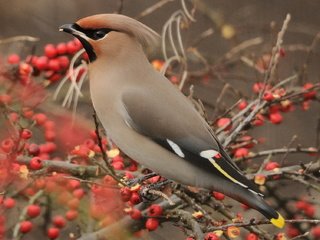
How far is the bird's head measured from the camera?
1814 millimetres

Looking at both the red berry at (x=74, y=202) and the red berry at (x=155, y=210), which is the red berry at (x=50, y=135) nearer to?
the red berry at (x=74, y=202)

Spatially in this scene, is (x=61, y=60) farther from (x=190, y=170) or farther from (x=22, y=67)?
(x=190, y=170)

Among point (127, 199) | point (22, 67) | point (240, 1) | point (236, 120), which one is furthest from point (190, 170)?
point (240, 1)

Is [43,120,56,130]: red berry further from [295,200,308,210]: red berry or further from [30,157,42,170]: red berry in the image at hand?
[295,200,308,210]: red berry

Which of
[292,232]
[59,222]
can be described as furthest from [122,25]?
[292,232]

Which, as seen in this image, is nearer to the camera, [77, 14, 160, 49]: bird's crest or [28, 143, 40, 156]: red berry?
A: [77, 14, 160, 49]: bird's crest

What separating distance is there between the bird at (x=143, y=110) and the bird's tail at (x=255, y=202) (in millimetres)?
51

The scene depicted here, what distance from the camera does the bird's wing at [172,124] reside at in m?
1.86

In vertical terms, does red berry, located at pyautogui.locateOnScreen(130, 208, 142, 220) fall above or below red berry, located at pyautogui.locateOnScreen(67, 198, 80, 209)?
above

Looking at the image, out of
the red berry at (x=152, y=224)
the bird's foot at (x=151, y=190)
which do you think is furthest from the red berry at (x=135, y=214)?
the bird's foot at (x=151, y=190)

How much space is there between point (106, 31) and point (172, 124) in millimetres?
247

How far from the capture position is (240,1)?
15.7 feet

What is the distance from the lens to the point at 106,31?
1.84 meters

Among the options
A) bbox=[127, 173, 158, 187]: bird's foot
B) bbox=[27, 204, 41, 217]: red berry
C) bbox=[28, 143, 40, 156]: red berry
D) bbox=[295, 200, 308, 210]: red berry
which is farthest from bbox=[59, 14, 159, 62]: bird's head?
bbox=[295, 200, 308, 210]: red berry
